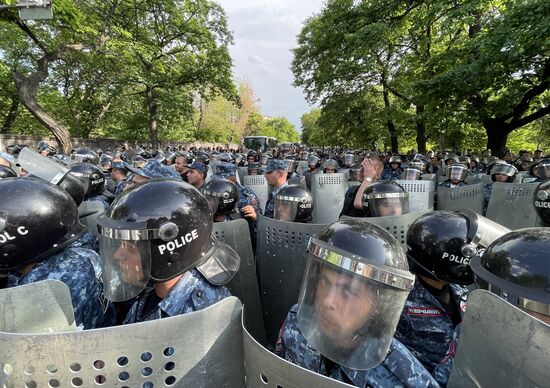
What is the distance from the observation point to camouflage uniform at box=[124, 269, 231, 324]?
1.82m

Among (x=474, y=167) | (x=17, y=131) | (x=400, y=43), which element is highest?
(x=400, y=43)

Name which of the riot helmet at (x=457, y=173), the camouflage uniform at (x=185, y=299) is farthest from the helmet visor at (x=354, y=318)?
the riot helmet at (x=457, y=173)

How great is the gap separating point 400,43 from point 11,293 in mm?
21971

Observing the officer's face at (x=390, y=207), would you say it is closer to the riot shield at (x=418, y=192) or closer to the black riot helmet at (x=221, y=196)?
the riot shield at (x=418, y=192)

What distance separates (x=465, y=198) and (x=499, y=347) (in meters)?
5.09

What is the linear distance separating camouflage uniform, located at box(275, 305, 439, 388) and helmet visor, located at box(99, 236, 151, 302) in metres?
0.86

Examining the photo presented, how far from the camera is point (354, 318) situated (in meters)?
1.44

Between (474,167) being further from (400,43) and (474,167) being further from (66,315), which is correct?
(66,315)

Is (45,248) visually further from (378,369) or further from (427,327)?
(427,327)

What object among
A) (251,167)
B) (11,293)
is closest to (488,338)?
(11,293)

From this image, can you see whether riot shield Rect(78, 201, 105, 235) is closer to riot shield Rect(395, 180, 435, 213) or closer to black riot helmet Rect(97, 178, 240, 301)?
black riot helmet Rect(97, 178, 240, 301)

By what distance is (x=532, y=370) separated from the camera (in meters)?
1.03

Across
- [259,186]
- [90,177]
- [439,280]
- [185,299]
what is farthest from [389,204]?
[259,186]

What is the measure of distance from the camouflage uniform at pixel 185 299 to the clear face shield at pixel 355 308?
658mm
